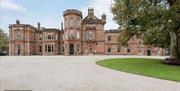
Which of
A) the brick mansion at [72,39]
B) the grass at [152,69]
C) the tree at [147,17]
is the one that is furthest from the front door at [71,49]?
the grass at [152,69]

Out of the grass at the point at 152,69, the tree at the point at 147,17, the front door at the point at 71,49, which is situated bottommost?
the grass at the point at 152,69

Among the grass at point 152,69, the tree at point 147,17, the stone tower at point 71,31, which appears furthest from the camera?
the stone tower at point 71,31

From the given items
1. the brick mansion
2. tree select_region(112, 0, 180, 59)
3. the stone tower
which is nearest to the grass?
tree select_region(112, 0, 180, 59)

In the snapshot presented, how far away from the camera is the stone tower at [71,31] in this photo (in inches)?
2007

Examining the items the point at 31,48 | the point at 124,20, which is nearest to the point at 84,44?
the point at 31,48

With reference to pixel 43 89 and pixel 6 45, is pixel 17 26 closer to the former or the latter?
pixel 6 45

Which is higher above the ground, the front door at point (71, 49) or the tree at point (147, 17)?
the tree at point (147, 17)

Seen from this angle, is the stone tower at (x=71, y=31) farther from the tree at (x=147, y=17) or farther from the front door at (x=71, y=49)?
the tree at (x=147, y=17)

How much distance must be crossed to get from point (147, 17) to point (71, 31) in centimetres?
3355

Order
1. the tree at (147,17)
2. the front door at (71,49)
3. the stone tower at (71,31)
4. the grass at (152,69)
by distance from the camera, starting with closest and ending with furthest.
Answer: the grass at (152,69), the tree at (147,17), the stone tower at (71,31), the front door at (71,49)

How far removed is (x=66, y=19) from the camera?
5156 cm

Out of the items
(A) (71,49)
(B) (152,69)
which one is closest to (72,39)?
(A) (71,49)

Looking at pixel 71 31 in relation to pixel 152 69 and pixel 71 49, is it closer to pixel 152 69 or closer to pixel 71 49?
pixel 71 49

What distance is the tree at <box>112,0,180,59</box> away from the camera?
1869 cm
